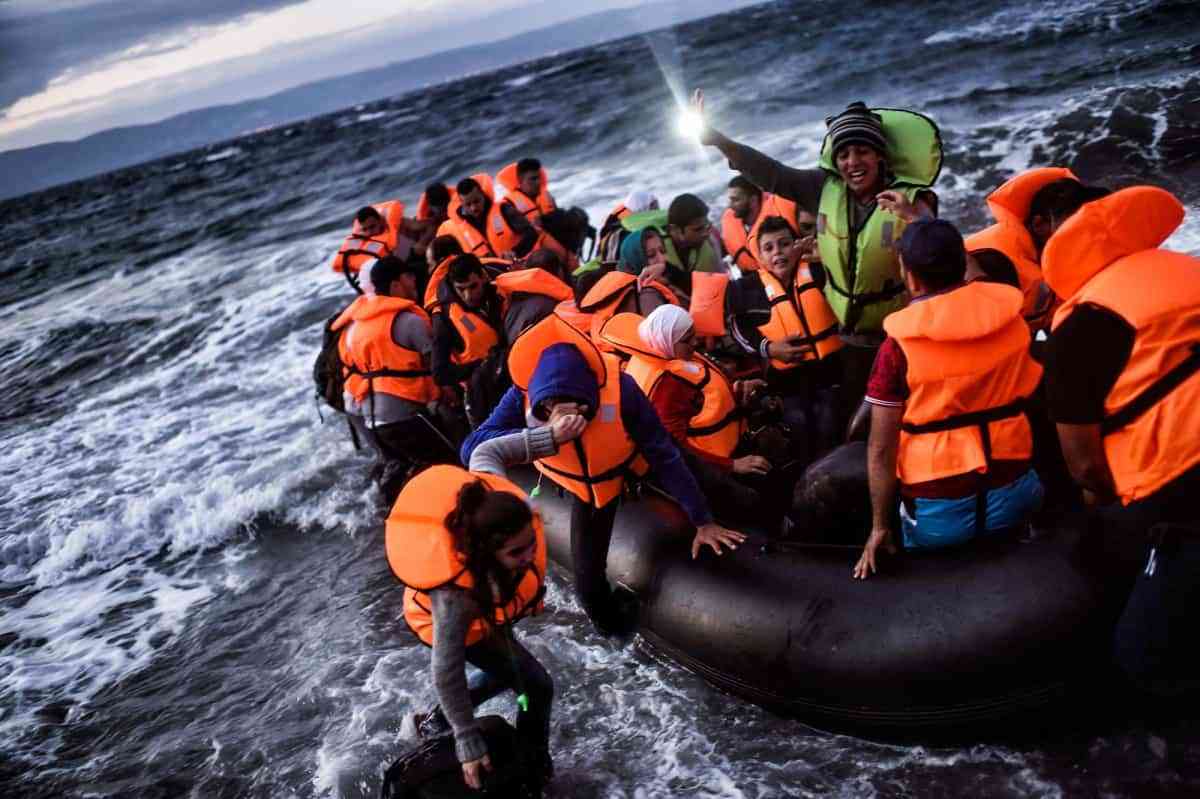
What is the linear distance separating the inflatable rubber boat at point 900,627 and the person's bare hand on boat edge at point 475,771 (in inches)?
39.0

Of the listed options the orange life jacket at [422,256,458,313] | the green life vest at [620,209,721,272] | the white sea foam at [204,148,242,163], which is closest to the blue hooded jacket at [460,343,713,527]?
the green life vest at [620,209,721,272]

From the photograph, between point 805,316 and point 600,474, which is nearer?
point 600,474

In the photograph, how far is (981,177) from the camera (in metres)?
9.46

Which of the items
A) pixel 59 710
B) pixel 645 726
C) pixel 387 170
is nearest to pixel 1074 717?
pixel 645 726

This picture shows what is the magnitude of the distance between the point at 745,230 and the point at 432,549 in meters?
3.93

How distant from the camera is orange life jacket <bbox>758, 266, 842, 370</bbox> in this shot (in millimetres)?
3906

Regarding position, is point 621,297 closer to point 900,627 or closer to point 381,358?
point 381,358

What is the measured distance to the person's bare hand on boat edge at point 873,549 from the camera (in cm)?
280

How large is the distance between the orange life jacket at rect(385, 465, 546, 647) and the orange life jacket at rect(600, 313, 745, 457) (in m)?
1.12

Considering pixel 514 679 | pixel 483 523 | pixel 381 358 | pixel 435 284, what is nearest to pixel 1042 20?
pixel 435 284

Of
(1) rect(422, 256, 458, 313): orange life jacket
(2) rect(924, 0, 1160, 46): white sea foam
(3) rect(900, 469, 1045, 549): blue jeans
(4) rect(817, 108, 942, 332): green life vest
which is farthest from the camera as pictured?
(2) rect(924, 0, 1160, 46): white sea foam

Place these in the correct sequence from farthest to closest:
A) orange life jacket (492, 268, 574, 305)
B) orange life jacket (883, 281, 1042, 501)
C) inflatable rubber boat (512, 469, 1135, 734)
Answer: orange life jacket (492, 268, 574, 305) < inflatable rubber boat (512, 469, 1135, 734) < orange life jacket (883, 281, 1042, 501)

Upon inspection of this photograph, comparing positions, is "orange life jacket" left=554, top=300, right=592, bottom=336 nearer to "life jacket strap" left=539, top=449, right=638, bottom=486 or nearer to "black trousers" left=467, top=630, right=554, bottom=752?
"life jacket strap" left=539, top=449, right=638, bottom=486

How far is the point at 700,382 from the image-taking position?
11.9 ft
